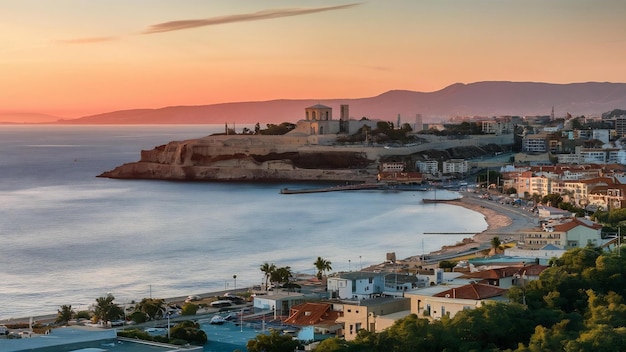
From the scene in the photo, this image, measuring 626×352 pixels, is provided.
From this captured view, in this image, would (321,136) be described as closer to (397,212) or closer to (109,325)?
(397,212)

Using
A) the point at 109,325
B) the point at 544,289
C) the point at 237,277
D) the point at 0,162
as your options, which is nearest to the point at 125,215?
the point at 237,277

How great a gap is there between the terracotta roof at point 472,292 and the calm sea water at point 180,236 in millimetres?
8404

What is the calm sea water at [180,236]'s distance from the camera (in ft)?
78.9

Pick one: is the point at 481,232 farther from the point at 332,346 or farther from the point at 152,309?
the point at 332,346

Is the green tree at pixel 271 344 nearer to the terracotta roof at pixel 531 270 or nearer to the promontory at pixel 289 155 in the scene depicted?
the terracotta roof at pixel 531 270

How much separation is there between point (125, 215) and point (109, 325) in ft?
86.2

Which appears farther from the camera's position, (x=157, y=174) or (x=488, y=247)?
(x=157, y=174)

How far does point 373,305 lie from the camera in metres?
15.3

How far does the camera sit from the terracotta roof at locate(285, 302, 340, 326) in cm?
1631

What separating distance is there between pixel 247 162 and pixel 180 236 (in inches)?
1455

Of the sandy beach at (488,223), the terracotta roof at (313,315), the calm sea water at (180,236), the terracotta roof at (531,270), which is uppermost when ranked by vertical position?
the terracotta roof at (531,270)

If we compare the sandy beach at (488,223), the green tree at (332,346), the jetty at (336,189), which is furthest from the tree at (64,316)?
the jetty at (336,189)

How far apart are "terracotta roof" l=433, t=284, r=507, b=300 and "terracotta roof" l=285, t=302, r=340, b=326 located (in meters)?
1.93

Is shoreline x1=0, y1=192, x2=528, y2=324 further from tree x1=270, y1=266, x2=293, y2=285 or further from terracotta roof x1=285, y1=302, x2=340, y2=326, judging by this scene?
terracotta roof x1=285, y1=302, x2=340, y2=326
